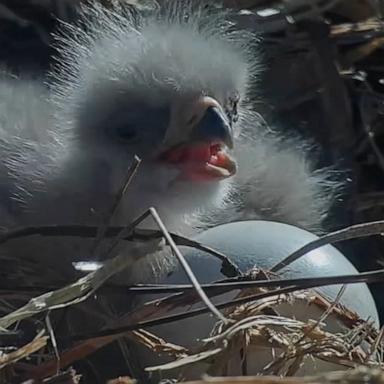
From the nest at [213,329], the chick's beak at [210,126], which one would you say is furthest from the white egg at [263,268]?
the chick's beak at [210,126]

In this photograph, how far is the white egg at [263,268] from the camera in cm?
162

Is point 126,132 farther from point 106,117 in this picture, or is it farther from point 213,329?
point 213,329

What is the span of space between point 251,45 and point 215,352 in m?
1.04

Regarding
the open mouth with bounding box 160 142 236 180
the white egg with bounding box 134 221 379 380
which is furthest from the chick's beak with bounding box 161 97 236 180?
the white egg with bounding box 134 221 379 380

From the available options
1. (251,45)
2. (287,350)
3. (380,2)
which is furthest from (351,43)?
(287,350)

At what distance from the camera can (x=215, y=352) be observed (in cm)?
139

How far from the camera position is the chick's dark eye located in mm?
2047

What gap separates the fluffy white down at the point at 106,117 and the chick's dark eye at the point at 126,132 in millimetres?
23

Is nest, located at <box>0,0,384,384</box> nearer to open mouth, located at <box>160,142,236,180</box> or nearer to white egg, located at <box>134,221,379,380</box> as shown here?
white egg, located at <box>134,221,379,380</box>

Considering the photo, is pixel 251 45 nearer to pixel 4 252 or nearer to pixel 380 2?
pixel 380 2

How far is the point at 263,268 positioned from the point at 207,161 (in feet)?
0.88

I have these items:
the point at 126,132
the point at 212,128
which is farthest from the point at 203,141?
the point at 126,132

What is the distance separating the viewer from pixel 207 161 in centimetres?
199

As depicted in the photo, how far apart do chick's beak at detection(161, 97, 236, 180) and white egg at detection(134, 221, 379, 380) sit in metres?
0.10
